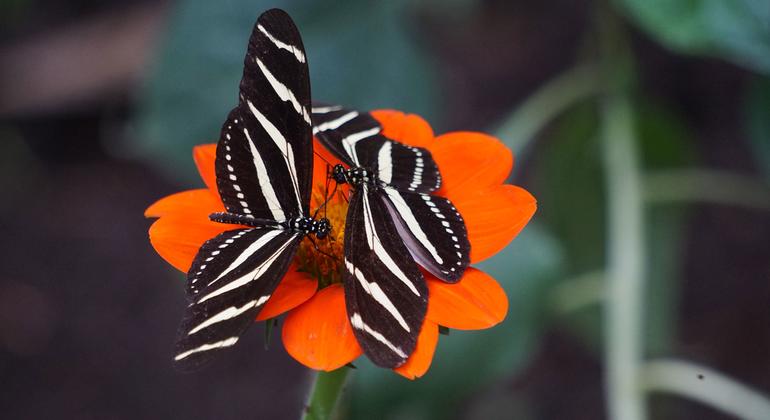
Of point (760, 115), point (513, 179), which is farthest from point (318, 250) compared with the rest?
point (513, 179)

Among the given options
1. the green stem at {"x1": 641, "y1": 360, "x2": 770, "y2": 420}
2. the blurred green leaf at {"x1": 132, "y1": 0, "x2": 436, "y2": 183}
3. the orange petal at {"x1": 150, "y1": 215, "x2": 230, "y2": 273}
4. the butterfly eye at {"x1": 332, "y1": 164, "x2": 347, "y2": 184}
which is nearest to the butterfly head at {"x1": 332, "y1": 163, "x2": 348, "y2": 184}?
the butterfly eye at {"x1": 332, "y1": 164, "x2": 347, "y2": 184}

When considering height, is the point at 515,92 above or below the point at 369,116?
above

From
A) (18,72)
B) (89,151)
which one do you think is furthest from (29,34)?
(89,151)

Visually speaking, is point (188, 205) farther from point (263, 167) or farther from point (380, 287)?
point (380, 287)

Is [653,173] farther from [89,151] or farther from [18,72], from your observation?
[18,72]

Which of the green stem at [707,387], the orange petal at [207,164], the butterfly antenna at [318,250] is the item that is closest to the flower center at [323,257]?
the butterfly antenna at [318,250]

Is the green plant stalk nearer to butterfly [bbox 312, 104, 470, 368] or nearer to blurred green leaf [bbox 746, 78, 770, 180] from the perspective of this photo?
blurred green leaf [bbox 746, 78, 770, 180]

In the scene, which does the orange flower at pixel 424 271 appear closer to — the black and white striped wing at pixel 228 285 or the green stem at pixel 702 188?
the black and white striped wing at pixel 228 285
